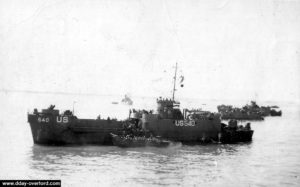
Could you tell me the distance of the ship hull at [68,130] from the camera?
32781 mm

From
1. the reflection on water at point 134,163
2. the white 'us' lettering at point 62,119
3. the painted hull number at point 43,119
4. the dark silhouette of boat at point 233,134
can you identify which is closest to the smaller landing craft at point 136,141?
the reflection on water at point 134,163

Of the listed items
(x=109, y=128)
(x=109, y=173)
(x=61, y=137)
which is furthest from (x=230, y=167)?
(x=61, y=137)

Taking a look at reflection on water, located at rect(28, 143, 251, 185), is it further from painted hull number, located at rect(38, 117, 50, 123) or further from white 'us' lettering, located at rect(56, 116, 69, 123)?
white 'us' lettering, located at rect(56, 116, 69, 123)

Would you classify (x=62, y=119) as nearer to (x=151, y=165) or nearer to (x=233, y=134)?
(x=151, y=165)

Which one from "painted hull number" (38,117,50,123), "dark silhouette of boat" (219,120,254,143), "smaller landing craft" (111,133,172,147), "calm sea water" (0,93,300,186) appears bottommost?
"calm sea water" (0,93,300,186)

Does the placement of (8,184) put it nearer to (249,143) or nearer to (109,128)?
(109,128)

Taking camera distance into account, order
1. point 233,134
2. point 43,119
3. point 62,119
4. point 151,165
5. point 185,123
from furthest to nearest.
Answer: point 233,134
point 185,123
point 62,119
point 43,119
point 151,165

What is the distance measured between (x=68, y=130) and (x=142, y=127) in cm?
657

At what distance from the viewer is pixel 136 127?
36.0 metres

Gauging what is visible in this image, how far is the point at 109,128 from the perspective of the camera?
3450 centimetres

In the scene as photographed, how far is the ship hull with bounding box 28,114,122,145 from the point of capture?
32.8 meters

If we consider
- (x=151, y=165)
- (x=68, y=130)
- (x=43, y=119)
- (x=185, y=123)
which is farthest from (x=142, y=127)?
(x=151, y=165)

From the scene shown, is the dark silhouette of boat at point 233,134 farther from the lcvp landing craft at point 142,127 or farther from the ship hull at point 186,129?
the ship hull at point 186,129

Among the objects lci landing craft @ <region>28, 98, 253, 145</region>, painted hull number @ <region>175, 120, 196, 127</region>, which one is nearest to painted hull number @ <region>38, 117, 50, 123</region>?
lci landing craft @ <region>28, 98, 253, 145</region>
